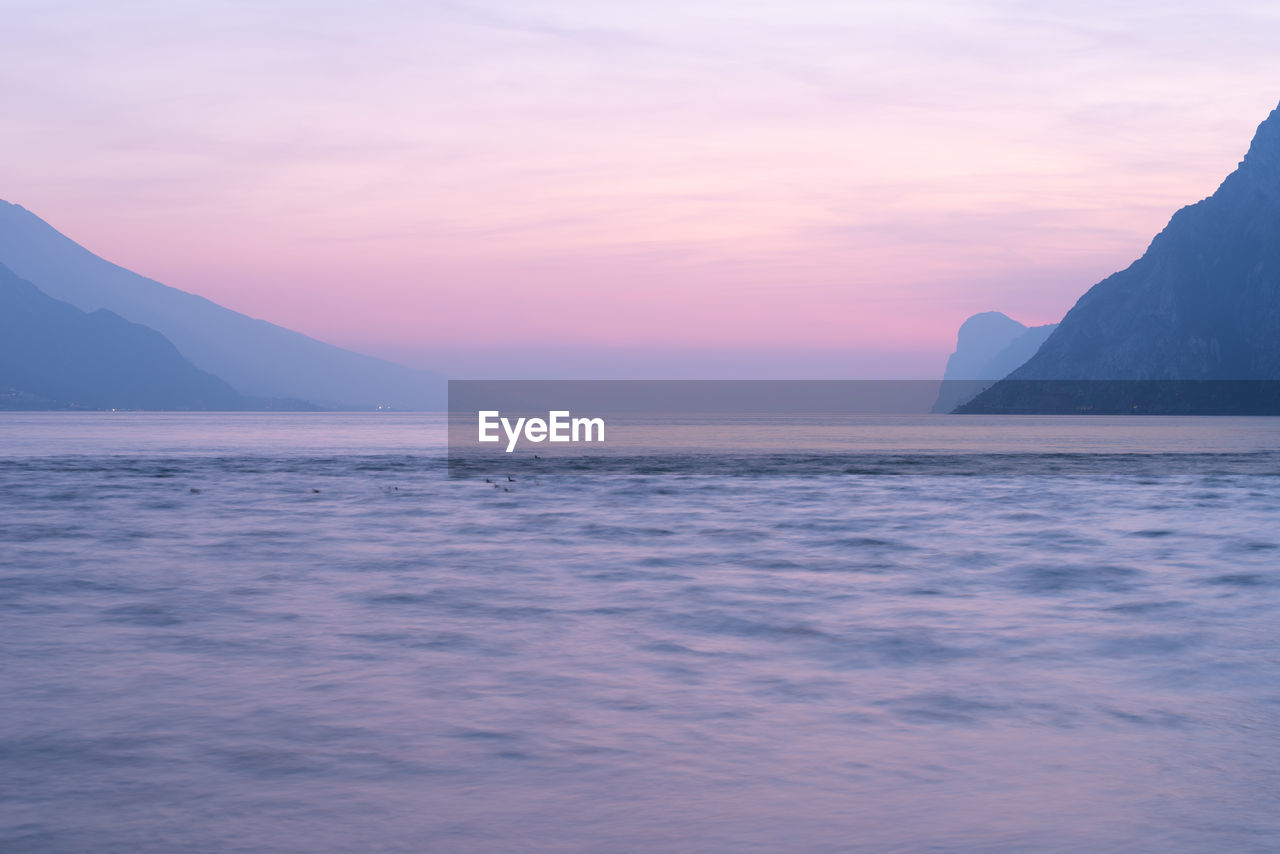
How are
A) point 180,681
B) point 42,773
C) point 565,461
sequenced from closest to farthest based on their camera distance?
point 42,773 → point 180,681 → point 565,461

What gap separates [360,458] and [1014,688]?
83.9 meters

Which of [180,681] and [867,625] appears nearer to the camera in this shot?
[180,681]

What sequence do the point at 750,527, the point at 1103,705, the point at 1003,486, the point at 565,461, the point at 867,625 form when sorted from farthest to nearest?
1. the point at 565,461
2. the point at 1003,486
3. the point at 750,527
4. the point at 867,625
5. the point at 1103,705

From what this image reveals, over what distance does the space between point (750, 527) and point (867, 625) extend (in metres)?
17.9

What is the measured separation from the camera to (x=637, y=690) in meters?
13.6

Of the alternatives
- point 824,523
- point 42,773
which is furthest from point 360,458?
point 42,773

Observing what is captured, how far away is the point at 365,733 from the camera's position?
1148 centimetres

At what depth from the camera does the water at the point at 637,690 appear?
9023mm

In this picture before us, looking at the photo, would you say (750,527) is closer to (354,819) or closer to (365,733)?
(365,733)

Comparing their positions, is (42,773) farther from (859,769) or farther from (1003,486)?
(1003,486)

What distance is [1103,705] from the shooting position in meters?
13.0

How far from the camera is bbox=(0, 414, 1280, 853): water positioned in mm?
9023

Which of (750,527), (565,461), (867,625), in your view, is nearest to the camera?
(867,625)

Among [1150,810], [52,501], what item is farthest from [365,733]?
[52,501]
